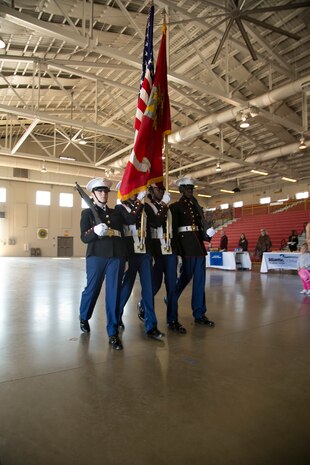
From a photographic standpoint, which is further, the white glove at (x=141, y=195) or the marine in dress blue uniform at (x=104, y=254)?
the white glove at (x=141, y=195)

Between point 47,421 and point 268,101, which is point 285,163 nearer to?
point 268,101

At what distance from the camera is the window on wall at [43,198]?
82.3ft

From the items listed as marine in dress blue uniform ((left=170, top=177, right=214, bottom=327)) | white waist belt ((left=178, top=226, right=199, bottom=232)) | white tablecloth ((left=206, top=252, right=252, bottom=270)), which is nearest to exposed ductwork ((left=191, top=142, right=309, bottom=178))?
white tablecloth ((left=206, top=252, right=252, bottom=270))

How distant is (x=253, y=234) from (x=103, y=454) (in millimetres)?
23480

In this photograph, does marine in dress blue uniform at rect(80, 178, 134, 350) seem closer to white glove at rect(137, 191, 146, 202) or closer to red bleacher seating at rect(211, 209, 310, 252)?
white glove at rect(137, 191, 146, 202)

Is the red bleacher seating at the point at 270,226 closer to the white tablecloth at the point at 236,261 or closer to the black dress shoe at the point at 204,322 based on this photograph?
the white tablecloth at the point at 236,261

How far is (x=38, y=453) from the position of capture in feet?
4.81

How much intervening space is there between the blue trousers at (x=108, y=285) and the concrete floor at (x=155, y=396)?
248mm

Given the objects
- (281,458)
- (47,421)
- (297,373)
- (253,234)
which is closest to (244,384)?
(297,373)

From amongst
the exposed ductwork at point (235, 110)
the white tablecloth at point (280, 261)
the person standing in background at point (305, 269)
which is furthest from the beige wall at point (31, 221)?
the person standing in background at point (305, 269)

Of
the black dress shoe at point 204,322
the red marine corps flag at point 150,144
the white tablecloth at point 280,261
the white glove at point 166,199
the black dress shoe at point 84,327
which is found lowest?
the black dress shoe at point 204,322

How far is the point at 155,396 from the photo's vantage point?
2.04m

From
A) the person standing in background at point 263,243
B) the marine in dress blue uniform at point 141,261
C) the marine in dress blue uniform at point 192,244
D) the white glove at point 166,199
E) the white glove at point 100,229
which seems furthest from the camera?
the person standing in background at point 263,243

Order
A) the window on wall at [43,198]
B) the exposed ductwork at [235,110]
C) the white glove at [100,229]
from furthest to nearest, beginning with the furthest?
1. the window on wall at [43,198]
2. the exposed ductwork at [235,110]
3. the white glove at [100,229]
